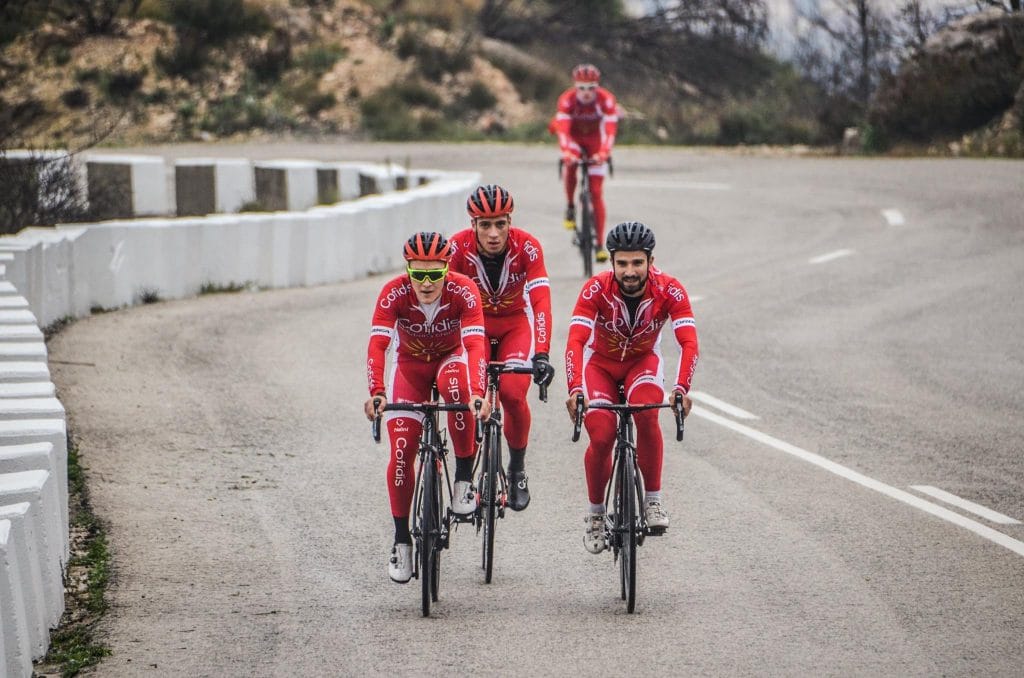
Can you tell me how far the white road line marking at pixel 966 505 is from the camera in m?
9.11

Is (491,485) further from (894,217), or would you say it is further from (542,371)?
(894,217)

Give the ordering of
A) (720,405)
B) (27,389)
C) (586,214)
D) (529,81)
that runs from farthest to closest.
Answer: (529,81) → (586,214) → (720,405) → (27,389)

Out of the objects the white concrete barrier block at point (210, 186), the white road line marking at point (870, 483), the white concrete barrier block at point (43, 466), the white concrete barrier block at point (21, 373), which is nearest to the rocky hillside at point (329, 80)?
the white concrete barrier block at point (210, 186)

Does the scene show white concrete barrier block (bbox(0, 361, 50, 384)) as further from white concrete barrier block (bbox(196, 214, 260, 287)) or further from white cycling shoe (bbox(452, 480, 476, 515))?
white concrete barrier block (bbox(196, 214, 260, 287))

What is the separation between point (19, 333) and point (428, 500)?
406 centimetres

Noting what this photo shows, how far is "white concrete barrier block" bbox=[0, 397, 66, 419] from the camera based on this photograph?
8.24 meters

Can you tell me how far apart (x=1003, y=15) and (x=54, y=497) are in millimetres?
31218

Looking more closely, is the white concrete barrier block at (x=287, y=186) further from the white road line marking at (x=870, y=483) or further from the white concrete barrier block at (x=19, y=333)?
the white concrete barrier block at (x=19, y=333)

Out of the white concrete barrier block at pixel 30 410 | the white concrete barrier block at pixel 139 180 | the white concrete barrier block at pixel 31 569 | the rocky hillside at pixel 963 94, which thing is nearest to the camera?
the white concrete barrier block at pixel 31 569

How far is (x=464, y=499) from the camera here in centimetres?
838

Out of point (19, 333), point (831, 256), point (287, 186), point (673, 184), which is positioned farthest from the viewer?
point (673, 184)

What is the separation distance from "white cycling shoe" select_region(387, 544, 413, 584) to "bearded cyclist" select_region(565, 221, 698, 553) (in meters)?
0.94

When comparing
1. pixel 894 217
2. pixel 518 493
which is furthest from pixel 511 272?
pixel 894 217

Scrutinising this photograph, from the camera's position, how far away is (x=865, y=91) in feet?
131
